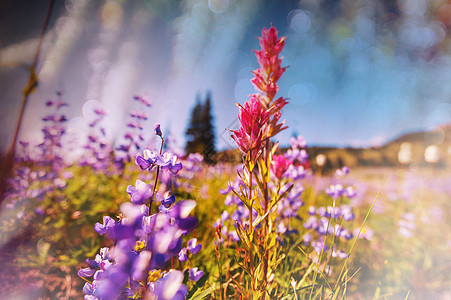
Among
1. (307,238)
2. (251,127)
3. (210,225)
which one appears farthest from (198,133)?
(251,127)

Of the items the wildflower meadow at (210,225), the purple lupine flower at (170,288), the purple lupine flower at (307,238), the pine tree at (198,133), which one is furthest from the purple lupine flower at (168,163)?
the pine tree at (198,133)

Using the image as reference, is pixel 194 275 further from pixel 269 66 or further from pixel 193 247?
pixel 269 66

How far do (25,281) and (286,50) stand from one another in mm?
1026

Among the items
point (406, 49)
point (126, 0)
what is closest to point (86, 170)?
point (126, 0)

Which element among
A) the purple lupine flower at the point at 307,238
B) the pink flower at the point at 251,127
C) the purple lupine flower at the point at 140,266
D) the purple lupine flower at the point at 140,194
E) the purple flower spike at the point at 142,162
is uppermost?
the pink flower at the point at 251,127

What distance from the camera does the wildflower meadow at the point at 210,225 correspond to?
0.21 metres

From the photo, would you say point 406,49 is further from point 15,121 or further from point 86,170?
point 86,170

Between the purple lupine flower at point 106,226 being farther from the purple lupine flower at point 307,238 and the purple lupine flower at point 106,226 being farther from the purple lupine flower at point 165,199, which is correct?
the purple lupine flower at point 307,238

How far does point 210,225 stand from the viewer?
662mm

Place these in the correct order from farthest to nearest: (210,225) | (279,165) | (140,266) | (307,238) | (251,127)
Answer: (210,225)
(307,238)
(279,165)
(251,127)
(140,266)

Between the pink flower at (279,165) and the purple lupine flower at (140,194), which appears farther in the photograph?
the pink flower at (279,165)

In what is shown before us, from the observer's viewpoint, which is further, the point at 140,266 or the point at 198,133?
the point at 198,133

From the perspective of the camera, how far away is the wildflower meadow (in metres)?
0.21

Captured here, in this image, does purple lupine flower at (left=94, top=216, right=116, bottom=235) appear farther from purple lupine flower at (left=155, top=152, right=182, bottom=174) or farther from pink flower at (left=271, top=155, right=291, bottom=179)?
pink flower at (left=271, top=155, right=291, bottom=179)
